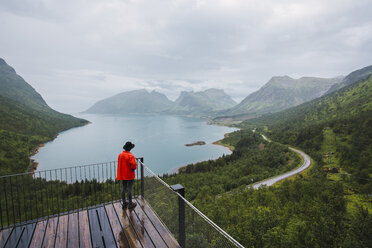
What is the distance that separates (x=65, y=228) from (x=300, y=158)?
51460mm

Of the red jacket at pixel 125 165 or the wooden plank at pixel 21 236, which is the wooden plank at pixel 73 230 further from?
the red jacket at pixel 125 165

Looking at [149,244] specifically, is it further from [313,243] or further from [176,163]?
[176,163]

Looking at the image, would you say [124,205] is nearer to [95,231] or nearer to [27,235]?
[95,231]

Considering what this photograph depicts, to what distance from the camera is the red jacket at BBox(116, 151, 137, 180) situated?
229 inches

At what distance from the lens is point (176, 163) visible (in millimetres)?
62500

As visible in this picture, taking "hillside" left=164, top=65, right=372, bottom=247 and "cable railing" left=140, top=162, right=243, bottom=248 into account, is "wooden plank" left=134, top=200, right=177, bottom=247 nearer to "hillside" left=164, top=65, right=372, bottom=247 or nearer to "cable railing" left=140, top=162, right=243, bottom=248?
"cable railing" left=140, top=162, right=243, bottom=248

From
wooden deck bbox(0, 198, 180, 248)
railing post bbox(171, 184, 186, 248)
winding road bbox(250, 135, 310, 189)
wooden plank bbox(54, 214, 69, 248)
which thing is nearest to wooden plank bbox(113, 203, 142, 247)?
wooden deck bbox(0, 198, 180, 248)

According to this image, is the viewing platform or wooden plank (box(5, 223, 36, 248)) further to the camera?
wooden plank (box(5, 223, 36, 248))

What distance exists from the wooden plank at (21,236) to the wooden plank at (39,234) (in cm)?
9

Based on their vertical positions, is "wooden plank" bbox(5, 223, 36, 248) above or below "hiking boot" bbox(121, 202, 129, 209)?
below

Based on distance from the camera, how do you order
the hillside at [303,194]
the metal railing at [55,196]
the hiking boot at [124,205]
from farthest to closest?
the hillside at [303,194] → the metal railing at [55,196] → the hiking boot at [124,205]

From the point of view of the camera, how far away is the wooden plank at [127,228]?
180 inches

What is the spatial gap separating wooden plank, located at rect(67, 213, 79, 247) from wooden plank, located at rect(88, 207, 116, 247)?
35 centimetres

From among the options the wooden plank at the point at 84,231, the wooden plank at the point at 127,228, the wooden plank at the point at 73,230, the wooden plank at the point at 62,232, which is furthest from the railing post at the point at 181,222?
the wooden plank at the point at 62,232
